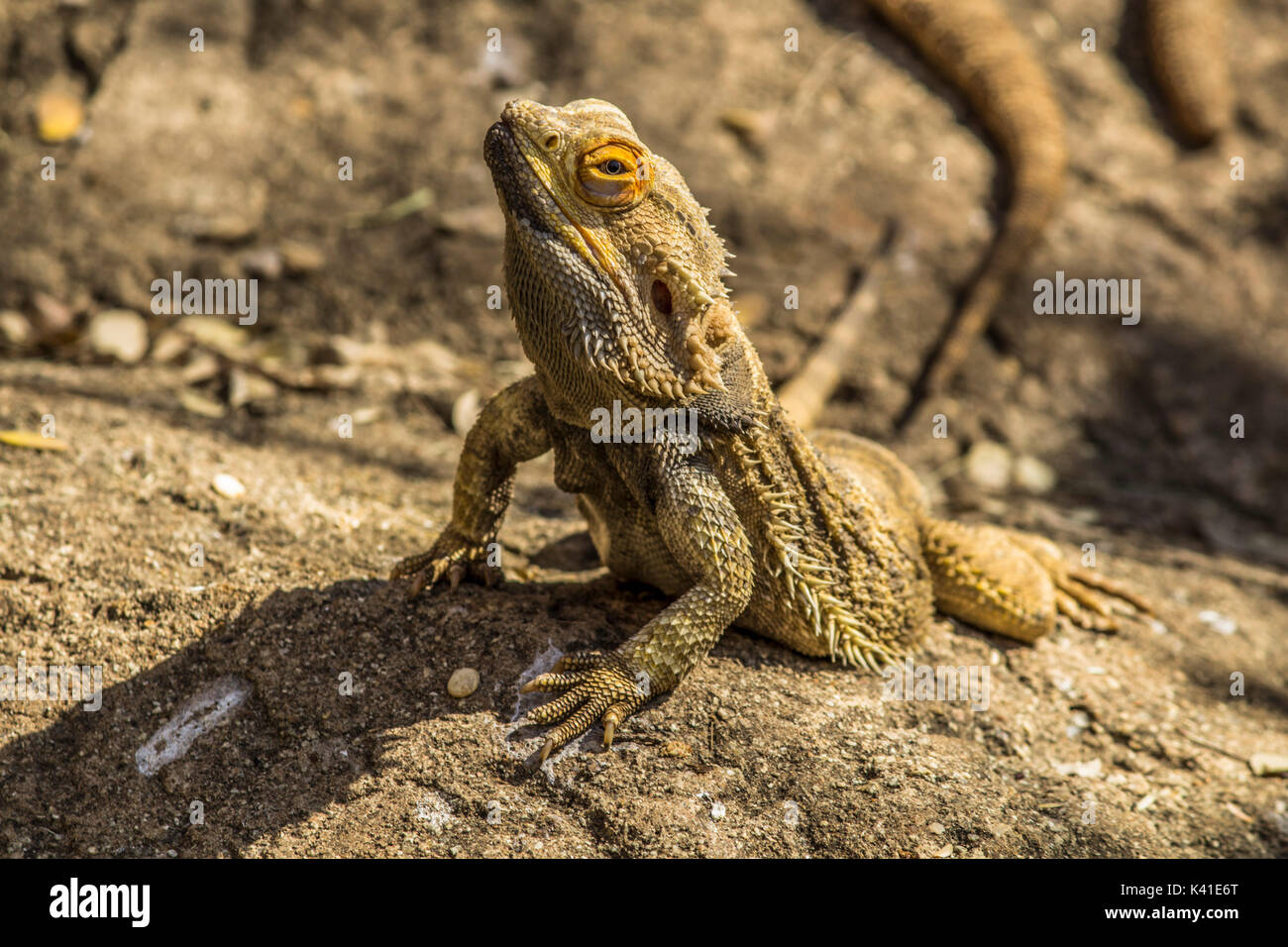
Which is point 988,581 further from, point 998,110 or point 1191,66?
point 1191,66

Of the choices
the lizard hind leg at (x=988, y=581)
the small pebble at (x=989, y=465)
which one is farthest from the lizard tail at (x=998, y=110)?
the lizard hind leg at (x=988, y=581)

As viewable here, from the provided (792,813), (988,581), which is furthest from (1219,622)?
(792,813)

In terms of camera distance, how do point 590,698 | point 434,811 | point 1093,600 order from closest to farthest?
point 434,811, point 590,698, point 1093,600

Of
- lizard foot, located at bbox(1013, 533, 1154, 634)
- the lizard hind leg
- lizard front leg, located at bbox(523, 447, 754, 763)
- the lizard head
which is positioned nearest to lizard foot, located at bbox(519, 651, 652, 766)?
lizard front leg, located at bbox(523, 447, 754, 763)

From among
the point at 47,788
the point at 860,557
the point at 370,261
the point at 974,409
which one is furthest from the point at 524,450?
the point at 974,409

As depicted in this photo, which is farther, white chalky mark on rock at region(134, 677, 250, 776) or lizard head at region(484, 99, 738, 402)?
white chalky mark on rock at region(134, 677, 250, 776)

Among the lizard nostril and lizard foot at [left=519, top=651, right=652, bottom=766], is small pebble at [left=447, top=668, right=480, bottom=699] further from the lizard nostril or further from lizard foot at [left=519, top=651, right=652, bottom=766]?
the lizard nostril

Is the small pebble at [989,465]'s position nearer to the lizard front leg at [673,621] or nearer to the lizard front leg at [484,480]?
the lizard front leg at [673,621]
